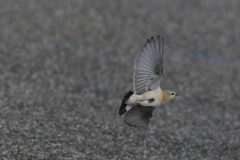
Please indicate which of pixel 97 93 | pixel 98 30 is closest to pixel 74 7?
pixel 98 30

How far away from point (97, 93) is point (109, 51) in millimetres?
3533

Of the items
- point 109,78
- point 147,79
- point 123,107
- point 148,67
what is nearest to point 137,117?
point 123,107

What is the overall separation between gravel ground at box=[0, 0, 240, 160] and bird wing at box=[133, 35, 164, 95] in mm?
2023

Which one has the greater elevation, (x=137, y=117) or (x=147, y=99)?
(x=147, y=99)

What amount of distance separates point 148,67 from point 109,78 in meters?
6.14

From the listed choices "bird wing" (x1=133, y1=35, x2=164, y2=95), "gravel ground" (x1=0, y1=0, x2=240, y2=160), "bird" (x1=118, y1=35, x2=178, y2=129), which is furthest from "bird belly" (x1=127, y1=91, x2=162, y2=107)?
"gravel ground" (x1=0, y1=0, x2=240, y2=160)

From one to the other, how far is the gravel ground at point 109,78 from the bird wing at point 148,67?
6.64ft

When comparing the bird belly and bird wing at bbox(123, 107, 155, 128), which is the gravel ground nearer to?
bird wing at bbox(123, 107, 155, 128)

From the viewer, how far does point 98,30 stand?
53.9ft

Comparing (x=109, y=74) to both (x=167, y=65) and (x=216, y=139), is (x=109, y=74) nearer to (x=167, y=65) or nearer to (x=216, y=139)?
(x=167, y=65)

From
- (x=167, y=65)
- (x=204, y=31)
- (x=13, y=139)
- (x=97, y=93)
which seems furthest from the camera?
(x=204, y=31)

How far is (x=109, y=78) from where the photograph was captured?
42.6 feet

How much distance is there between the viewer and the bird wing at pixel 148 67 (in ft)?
22.5

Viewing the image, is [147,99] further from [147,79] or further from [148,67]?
[148,67]
